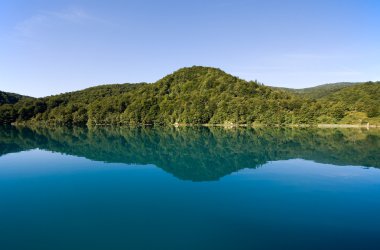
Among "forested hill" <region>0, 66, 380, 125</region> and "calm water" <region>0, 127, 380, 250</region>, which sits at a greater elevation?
"forested hill" <region>0, 66, 380, 125</region>

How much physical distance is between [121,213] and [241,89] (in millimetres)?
90877

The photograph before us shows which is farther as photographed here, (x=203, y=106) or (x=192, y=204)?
(x=203, y=106)

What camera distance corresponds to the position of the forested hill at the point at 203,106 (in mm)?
74062

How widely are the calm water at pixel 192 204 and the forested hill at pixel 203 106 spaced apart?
54.1 m

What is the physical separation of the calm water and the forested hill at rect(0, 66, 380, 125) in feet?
178

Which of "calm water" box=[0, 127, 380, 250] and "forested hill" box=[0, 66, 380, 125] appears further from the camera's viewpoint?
"forested hill" box=[0, 66, 380, 125]

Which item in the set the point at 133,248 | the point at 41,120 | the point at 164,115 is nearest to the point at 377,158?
the point at 133,248

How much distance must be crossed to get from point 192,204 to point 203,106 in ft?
247

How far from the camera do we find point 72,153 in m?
28.5

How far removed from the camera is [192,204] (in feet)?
39.2

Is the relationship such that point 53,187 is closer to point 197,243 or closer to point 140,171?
point 140,171

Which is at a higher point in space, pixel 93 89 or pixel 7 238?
pixel 93 89

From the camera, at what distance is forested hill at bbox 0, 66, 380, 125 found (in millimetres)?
74062

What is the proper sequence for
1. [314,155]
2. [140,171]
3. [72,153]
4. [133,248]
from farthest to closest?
1. [72,153]
2. [314,155]
3. [140,171]
4. [133,248]
